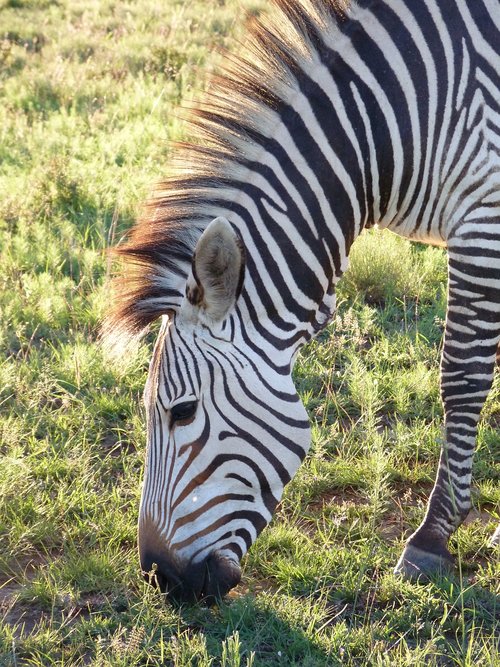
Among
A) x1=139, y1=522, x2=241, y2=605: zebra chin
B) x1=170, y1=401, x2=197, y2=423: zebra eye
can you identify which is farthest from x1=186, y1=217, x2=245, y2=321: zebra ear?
x1=139, y1=522, x2=241, y2=605: zebra chin

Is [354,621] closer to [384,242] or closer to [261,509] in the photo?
[261,509]

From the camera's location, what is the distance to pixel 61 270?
6.54m

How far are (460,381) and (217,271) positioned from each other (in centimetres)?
132

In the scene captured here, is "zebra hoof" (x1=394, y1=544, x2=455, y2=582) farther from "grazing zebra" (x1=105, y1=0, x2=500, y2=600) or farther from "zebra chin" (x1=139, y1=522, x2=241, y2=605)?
"zebra chin" (x1=139, y1=522, x2=241, y2=605)

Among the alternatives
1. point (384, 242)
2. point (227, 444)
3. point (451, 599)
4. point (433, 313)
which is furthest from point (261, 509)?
point (384, 242)

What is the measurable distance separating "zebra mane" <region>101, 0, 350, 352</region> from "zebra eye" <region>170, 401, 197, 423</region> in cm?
32

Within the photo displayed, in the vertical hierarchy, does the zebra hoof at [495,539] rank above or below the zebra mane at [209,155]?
below

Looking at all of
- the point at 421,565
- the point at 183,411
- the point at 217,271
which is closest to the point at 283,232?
the point at 217,271

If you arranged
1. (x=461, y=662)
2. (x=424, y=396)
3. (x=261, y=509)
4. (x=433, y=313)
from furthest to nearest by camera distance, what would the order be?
(x=433, y=313) < (x=424, y=396) < (x=261, y=509) < (x=461, y=662)

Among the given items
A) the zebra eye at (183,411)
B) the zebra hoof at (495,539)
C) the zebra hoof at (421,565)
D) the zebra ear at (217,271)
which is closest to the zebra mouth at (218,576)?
the zebra eye at (183,411)

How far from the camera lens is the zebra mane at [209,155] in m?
3.39

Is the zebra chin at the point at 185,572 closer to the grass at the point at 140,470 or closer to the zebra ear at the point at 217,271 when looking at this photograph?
the grass at the point at 140,470

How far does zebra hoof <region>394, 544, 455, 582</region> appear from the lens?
12.6 feet

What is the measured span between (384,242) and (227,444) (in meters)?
3.37
